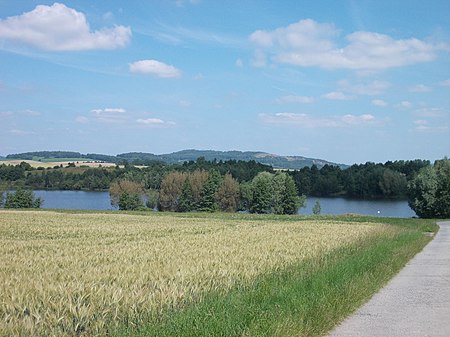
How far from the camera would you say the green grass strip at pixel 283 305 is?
687cm

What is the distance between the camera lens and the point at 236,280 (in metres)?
11.5

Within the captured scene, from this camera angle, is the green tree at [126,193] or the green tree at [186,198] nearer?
the green tree at [126,193]

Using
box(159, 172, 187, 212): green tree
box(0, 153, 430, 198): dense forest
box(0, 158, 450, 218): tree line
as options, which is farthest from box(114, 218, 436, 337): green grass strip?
box(0, 153, 430, 198): dense forest

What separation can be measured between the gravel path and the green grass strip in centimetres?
27

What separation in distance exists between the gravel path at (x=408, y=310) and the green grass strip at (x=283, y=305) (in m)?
0.27

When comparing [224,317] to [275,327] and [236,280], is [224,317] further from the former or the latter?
[236,280]

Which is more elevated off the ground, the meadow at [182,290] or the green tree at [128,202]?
the meadow at [182,290]

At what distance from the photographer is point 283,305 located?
845cm

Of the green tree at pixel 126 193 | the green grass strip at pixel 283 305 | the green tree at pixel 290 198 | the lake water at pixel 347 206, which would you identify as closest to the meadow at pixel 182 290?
the green grass strip at pixel 283 305

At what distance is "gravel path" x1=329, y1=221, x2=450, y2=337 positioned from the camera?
25.8 ft

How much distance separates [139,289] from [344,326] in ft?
12.0

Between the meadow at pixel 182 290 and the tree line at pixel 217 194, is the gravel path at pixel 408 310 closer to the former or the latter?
the meadow at pixel 182 290

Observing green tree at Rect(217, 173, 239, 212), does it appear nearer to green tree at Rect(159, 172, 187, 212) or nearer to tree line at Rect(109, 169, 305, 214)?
tree line at Rect(109, 169, 305, 214)

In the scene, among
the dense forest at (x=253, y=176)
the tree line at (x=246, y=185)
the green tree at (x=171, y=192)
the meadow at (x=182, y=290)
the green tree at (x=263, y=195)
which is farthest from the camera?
the dense forest at (x=253, y=176)
